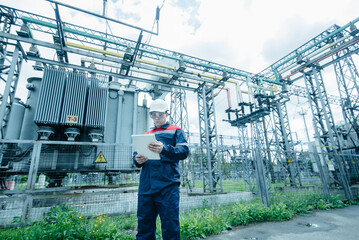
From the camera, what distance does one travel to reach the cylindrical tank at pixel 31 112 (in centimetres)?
737

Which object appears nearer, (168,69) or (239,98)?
(168,69)

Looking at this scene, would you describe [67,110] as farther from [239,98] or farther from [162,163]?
[239,98]

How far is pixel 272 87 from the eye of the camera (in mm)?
17781

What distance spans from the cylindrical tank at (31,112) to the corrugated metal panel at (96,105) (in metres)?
2.18

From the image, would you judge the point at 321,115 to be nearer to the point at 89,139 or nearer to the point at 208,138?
the point at 208,138

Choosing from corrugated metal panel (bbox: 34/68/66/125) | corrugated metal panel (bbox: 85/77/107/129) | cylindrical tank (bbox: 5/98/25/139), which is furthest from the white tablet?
cylindrical tank (bbox: 5/98/25/139)

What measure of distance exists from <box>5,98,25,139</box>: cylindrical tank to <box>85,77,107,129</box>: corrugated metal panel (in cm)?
297

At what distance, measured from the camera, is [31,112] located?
7.52 m

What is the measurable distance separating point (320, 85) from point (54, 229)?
15.6 meters

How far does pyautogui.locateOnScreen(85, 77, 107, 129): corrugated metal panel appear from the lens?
7.75 metres

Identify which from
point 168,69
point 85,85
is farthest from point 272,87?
point 85,85

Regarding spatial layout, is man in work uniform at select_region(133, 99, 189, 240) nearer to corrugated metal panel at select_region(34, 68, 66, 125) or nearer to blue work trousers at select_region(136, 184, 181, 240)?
blue work trousers at select_region(136, 184, 181, 240)

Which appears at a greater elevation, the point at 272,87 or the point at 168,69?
the point at 272,87

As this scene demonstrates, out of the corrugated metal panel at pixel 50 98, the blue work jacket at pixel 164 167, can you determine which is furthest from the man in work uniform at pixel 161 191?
the corrugated metal panel at pixel 50 98
